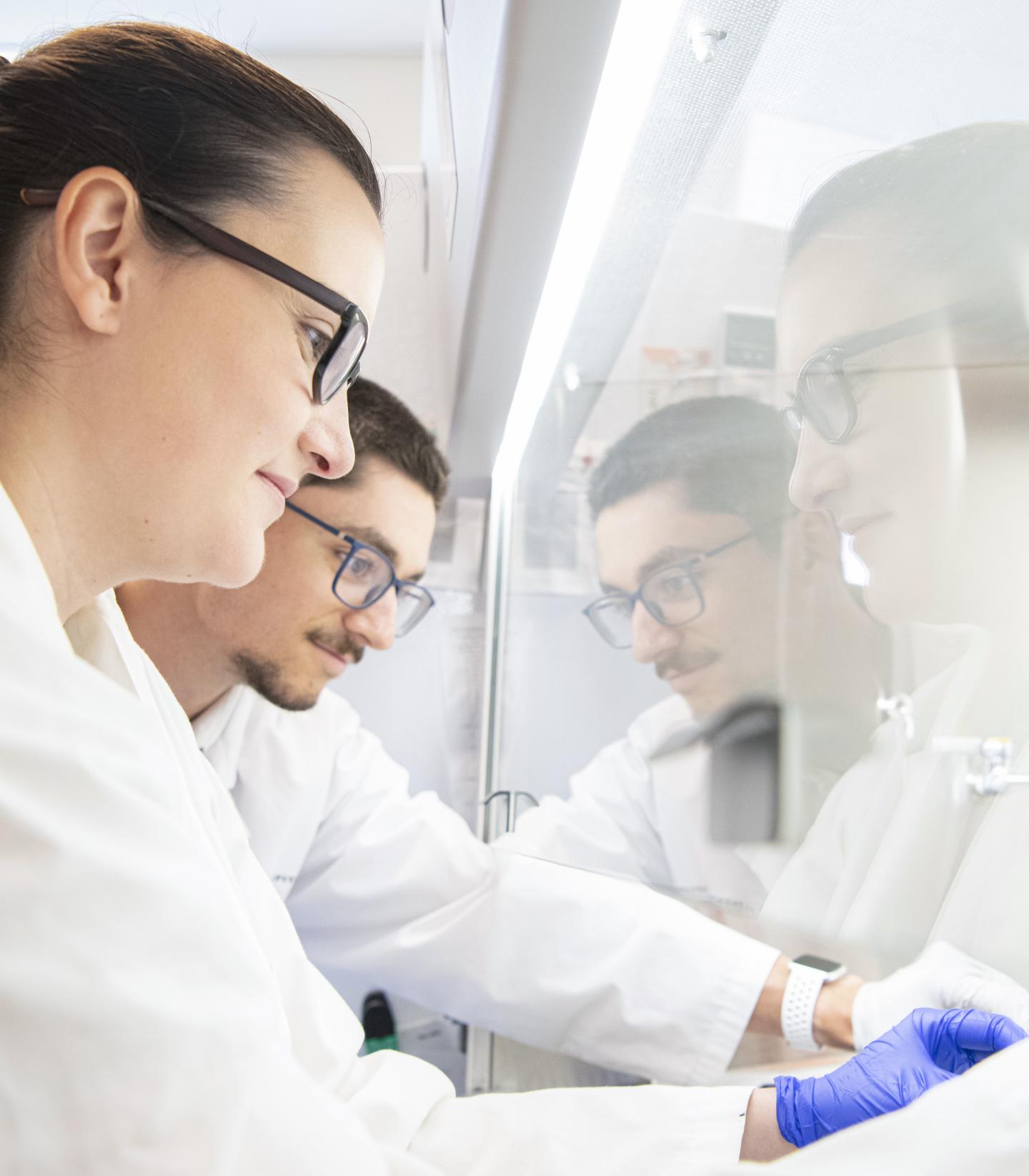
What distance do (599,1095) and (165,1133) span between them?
497mm

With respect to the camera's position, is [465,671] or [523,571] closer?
[523,571]

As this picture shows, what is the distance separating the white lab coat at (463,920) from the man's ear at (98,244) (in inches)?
36.5

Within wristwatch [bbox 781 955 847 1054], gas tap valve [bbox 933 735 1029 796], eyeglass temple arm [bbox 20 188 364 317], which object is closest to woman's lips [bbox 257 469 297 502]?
eyeglass temple arm [bbox 20 188 364 317]

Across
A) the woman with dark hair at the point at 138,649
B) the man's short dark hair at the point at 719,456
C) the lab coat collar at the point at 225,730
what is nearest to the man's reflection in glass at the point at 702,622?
the man's short dark hair at the point at 719,456

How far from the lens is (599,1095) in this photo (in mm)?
826

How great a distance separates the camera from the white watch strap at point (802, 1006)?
1.11 meters

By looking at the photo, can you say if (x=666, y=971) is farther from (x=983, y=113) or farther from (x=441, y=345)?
(x=441, y=345)

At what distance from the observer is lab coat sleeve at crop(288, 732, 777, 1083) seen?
3.94ft

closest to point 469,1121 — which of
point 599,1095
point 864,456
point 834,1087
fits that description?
point 599,1095

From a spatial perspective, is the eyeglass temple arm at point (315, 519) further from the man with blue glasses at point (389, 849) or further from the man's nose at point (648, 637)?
the man's nose at point (648, 637)

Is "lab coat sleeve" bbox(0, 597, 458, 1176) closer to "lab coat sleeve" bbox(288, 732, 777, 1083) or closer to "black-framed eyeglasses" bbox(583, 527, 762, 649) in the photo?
"black-framed eyeglasses" bbox(583, 527, 762, 649)

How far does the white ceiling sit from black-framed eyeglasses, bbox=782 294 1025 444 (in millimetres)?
1834

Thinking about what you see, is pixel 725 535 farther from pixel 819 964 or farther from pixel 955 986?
pixel 819 964

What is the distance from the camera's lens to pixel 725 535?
0.84 metres
